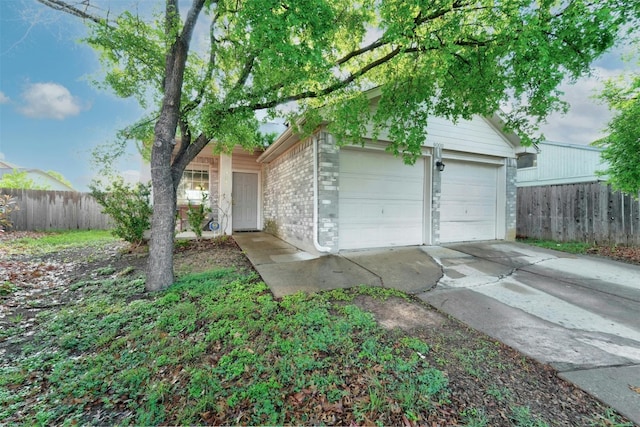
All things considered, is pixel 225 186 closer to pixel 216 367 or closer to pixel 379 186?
pixel 379 186

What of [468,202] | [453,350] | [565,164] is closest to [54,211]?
[453,350]

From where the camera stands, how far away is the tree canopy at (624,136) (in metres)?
5.37

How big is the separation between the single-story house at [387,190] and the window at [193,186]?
37 mm

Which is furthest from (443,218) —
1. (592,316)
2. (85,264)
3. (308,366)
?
(85,264)

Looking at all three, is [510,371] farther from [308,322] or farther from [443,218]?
[443,218]

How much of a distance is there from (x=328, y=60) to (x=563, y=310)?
5089 mm

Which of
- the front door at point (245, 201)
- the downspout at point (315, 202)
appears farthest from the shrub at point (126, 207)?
the downspout at point (315, 202)

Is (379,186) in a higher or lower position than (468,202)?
higher

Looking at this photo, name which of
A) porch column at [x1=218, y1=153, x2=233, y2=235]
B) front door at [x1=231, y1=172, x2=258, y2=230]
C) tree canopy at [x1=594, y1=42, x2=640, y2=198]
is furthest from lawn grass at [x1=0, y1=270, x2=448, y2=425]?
tree canopy at [x1=594, y1=42, x2=640, y2=198]

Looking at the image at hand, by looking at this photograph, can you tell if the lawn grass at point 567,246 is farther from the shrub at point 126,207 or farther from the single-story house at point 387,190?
the shrub at point 126,207

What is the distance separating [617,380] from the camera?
1.90 metres

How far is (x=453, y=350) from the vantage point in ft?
7.41

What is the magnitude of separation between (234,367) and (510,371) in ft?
7.45

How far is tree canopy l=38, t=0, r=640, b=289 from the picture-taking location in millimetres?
3229
